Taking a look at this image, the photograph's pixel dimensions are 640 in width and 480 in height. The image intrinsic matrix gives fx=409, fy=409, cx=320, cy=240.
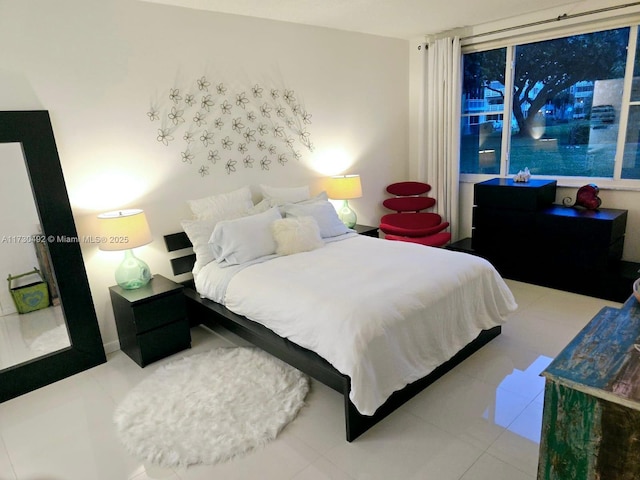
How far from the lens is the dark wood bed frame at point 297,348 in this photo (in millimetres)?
2168

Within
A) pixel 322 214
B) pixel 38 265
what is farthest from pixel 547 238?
pixel 38 265

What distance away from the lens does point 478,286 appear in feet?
9.11

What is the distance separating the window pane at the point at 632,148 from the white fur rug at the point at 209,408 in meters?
3.56

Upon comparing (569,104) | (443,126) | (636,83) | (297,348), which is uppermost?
(636,83)

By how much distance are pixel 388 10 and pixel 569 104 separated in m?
2.09

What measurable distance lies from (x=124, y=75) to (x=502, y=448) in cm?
339

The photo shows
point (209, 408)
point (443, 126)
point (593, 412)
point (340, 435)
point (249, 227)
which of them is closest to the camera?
point (593, 412)

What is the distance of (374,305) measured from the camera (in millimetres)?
2264

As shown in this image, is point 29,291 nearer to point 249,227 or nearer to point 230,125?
point 249,227

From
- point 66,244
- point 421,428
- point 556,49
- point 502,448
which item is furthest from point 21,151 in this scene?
point 556,49

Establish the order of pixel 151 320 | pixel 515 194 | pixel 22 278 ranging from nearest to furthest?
pixel 22 278
pixel 151 320
pixel 515 194

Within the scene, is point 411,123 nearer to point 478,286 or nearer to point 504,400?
point 478,286

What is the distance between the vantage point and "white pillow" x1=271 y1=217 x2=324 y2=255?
3.28 meters

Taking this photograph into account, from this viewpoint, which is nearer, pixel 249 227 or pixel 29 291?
pixel 29 291
